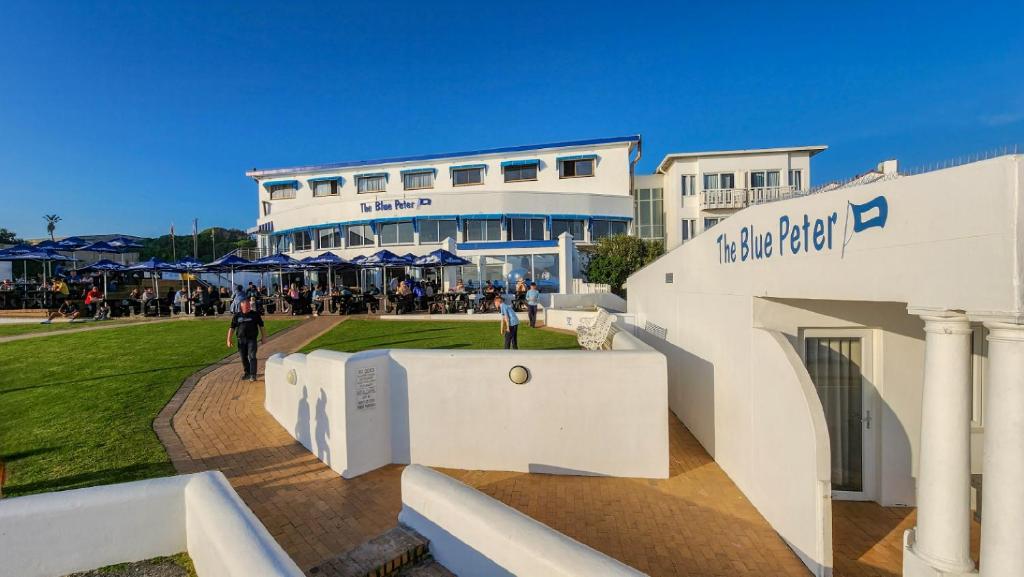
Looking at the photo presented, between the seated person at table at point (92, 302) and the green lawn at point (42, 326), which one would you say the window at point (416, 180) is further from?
the green lawn at point (42, 326)

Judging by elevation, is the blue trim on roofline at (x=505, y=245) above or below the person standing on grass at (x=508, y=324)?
above

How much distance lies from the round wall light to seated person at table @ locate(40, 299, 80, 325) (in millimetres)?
23147

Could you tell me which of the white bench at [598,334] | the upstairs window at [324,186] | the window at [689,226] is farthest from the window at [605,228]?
the white bench at [598,334]

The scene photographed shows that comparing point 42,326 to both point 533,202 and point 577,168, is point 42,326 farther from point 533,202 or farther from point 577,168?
point 577,168

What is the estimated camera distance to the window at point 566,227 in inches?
1201

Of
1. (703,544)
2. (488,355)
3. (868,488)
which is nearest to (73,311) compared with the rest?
(488,355)

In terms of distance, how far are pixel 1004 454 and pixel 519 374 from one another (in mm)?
4441

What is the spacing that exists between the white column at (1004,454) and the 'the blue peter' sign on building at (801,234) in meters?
1.10

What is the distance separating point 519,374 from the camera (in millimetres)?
6148

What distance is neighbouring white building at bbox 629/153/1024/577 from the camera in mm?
2668

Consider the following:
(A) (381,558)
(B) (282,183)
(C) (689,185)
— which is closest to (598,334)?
(A) (381,558)

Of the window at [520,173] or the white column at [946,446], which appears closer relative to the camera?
the white column at [946,446]

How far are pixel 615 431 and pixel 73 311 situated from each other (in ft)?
81.5

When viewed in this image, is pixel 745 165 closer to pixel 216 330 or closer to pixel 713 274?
pixel 713 274
